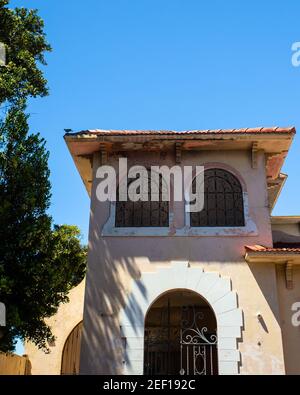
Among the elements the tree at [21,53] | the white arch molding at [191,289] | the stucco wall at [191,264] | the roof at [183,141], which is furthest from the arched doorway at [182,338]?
the tree at [21,53]

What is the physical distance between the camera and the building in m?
8.76

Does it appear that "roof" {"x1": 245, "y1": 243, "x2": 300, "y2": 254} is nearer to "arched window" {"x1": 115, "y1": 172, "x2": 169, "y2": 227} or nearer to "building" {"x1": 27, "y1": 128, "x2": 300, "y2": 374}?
"building" {"x1": 27, "y1": 128, "x2": 300, "y2": 374}

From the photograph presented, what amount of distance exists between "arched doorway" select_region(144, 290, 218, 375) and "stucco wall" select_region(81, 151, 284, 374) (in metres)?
0.73

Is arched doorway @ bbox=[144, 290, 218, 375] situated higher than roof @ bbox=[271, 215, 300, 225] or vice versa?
roof @ bbox=[271, 215, 300, 225]

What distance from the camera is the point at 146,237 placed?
9.64 meters

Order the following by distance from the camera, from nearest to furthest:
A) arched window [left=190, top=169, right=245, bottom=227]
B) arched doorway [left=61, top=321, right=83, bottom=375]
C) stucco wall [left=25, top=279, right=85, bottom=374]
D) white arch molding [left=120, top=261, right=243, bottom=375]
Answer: white arch molding [left=120, top=261, right=243, bottom=375] → arched window [left=190, top=169, right=245, bottom=227] → stucco wall [left=25, top=279, right=85, bottom=374] → arched doorway [left=61, top=321, right=83, bottom=375]

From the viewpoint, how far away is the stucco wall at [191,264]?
8688mm

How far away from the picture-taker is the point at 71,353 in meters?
12.5

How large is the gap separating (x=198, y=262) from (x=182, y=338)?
5.18ft

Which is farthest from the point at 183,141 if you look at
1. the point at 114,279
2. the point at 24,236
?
the point at 24,236

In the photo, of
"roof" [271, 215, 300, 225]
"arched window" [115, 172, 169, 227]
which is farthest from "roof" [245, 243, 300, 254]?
"arched window" [115, 172, 169, 227]

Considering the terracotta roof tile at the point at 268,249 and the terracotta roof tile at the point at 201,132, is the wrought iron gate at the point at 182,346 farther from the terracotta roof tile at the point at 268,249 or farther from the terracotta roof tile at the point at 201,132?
the terracotta roof tile at the point at 201,132
